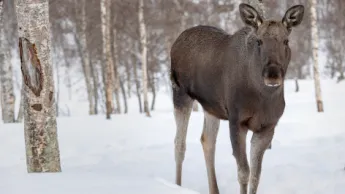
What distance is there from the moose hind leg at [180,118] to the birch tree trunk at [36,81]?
6.27ft

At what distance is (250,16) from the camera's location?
507cm

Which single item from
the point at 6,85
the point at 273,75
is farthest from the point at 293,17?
the point at 6,85

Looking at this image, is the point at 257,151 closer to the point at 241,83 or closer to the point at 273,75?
the point at 241,83

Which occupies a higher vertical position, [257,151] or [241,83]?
[241,83]

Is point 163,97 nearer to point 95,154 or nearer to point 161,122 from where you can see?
point 161,122

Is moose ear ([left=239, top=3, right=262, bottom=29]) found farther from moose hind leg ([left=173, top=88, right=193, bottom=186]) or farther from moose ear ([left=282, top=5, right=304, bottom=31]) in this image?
moose hind leg ([left=173, top=88, right=193, bottom=186])

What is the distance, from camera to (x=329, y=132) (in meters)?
11.8

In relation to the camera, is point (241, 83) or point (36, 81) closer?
point (241, 83)

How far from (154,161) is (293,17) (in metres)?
4.33

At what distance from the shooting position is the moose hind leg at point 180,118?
6844 mm

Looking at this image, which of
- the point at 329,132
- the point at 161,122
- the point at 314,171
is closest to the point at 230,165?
the point at 314,171

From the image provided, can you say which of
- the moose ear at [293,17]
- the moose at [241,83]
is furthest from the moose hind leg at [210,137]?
the moose ear at [293,17]

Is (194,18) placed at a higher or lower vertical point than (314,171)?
higher

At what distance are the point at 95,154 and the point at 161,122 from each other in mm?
5961
